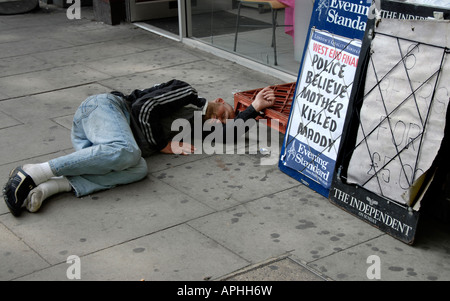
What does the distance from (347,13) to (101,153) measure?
2.06m

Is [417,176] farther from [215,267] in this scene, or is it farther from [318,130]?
[215,267]

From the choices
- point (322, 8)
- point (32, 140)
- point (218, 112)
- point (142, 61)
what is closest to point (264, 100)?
point (218, 112)

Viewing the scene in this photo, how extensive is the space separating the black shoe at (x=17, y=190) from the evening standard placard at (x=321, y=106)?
198cm

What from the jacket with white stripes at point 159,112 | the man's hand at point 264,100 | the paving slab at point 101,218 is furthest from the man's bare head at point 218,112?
the paving slab at point 101,218

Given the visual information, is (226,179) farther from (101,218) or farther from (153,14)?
(153,14)

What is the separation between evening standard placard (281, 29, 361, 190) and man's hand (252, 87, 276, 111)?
1.30 feet

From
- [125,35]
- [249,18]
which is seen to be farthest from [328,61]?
[125,35]

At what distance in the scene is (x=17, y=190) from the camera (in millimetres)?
4508

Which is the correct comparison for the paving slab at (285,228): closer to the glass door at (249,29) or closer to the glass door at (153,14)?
the glass door at (249,29)

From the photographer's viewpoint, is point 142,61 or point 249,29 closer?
point 249,29

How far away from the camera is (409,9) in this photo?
4.09 meters

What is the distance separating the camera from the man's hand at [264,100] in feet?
17.8

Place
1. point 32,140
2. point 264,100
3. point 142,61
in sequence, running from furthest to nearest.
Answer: point 142,61
point 32,140
point 264,100
